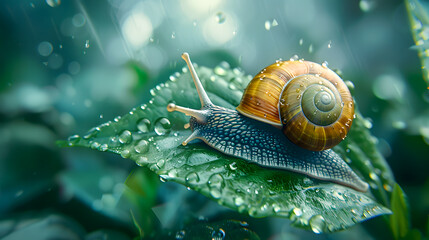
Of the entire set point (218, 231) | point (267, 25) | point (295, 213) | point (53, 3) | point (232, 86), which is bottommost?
Result: point (218, 231)

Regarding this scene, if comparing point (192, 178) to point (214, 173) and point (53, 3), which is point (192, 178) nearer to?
point (214, 173)

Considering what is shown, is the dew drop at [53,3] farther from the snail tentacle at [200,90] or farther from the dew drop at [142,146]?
the dew drop at [142,146]

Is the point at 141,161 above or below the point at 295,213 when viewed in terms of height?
above

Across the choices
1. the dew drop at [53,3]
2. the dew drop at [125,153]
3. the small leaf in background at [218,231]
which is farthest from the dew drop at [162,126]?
the dew drop at [53,3]

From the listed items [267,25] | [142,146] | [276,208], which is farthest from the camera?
[267,25]

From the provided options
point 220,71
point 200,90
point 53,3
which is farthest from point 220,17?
point 53,3

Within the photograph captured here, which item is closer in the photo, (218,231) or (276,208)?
(276,208)

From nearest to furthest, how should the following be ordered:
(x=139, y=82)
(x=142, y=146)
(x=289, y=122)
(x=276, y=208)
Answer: (x=276, y=208) → (x=142, y=146) → (x=289, y=122) → (x=139, y=82)
